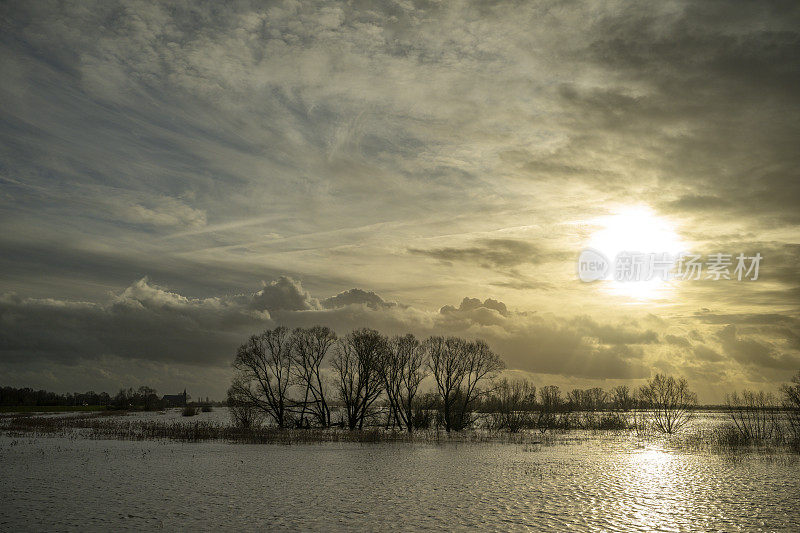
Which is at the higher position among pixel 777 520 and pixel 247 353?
pixel 247 353

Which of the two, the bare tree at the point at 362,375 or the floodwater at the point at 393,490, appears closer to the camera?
the floodwater at the point at 393,490

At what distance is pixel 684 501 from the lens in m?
23.8

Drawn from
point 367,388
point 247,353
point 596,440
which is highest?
point 247,353

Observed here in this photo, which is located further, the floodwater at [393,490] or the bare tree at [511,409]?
the bare tree at [511,409]

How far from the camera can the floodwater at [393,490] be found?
19.6m

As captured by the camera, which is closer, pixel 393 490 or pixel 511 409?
pixel 393 490

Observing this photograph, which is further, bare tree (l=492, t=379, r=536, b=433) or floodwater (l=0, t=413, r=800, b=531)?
bare tree (l=492, t=379, r=536, b=433)

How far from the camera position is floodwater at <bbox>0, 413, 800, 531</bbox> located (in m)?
19.6

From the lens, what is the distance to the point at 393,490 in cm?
2688

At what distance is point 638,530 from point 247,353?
6946 centimetres

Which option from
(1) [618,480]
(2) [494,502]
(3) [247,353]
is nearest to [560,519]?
(2) [494,502]

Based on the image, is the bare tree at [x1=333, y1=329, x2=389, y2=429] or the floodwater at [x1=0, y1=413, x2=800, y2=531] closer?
the floodwater at [x1=0, y1=413, x2=800, y2=531]

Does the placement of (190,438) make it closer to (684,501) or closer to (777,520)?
(684,501)

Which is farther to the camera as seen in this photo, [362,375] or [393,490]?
[362,375]
